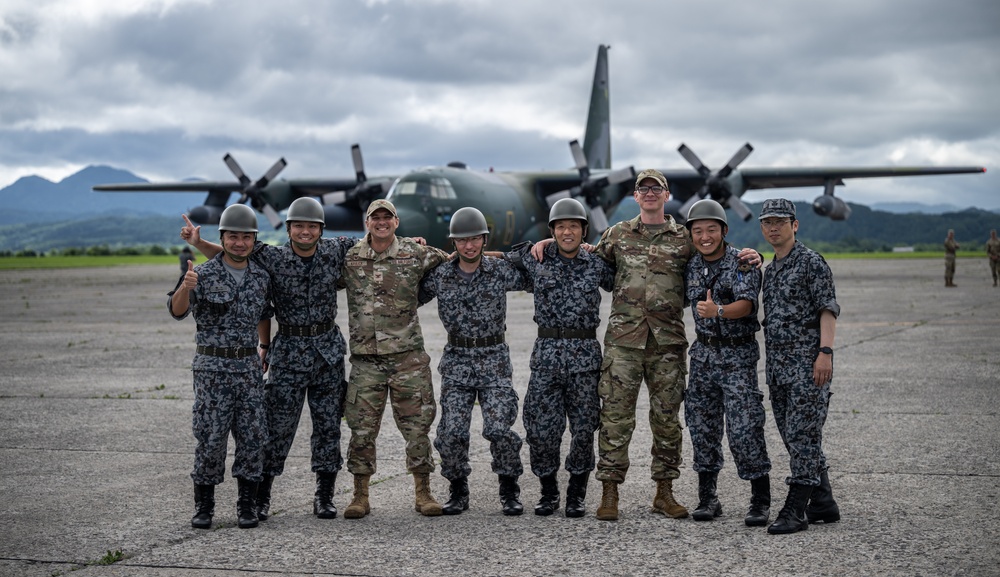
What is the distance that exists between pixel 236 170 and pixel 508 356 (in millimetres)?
29287

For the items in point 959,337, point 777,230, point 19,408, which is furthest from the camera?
point 959,337

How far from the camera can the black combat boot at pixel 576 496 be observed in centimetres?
561

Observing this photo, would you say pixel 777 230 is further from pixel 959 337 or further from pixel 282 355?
pixel 959 337

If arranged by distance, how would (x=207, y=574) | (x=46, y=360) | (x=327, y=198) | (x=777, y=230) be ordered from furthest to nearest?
(x=327, y=198)
(x=46, y=360)
(x=777, y=230)
(x=207, y=574)

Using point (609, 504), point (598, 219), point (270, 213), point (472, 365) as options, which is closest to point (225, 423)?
point (472, 365)

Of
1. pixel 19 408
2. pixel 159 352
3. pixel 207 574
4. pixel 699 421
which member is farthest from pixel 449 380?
pixel 159 352

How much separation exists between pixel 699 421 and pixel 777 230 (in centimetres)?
127

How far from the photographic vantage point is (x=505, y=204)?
25500mm

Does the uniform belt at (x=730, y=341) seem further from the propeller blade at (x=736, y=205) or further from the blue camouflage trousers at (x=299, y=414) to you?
the propeller blade at (x=736, y=205)

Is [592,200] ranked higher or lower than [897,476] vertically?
higher

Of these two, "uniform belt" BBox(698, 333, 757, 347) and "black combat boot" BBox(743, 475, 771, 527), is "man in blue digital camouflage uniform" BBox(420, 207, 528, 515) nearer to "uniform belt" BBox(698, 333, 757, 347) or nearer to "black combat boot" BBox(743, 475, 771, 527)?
"uniform belt" BBox(698, 333, 757, 347)

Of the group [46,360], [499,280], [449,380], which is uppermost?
[499,280]

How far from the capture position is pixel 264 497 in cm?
575

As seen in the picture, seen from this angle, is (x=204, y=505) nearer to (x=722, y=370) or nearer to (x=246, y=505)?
(x=246, y=505)
